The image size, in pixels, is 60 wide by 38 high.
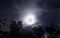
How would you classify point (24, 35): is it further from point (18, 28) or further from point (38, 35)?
point (38, 35)

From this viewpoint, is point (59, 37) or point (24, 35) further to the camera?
point (59, 37)

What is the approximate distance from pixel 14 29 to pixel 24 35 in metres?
4.57

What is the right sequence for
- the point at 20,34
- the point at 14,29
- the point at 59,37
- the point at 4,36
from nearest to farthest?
1. the point at 20,34
2. the point at 14,29
3. the point at 4,36
4. the point at 59,37

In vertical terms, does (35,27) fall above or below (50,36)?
above

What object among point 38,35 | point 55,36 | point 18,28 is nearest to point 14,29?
point 18,28

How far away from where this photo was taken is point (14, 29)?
137 feet

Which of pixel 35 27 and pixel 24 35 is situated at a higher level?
pixel 35 27

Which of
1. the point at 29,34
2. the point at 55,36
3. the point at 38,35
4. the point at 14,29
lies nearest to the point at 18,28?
the point at 14,29

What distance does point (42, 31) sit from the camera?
51156 millimetres

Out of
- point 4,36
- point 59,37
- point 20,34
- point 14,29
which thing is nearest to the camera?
point 20,34

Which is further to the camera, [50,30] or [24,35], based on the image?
[50,30]

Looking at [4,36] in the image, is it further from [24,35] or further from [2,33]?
[24,35]

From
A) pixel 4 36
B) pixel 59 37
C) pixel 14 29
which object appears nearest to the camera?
pixel 14 29

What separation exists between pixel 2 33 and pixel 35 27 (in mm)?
13341
